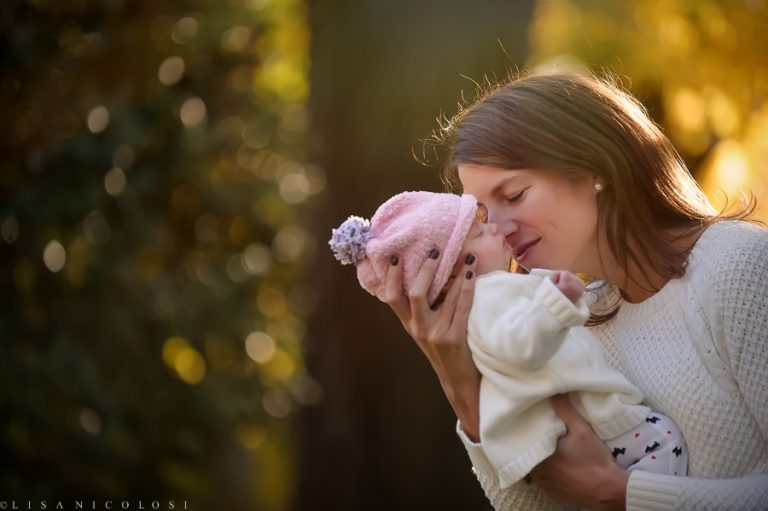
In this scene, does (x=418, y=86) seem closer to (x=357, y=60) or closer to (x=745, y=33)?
(x=357, y=60)

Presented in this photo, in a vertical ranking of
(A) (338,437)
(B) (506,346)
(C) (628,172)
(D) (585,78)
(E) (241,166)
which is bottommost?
(A) (338,437)

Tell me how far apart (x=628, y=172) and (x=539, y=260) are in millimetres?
363

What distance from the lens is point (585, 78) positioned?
112 inches

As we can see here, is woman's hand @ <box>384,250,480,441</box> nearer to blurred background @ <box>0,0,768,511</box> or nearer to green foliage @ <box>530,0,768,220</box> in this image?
blurred background @ <box>0,0,768,511</box>

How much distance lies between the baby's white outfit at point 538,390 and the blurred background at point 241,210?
2.52m

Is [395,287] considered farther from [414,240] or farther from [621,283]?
[621,283]

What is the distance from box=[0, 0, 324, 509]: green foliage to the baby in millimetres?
3027

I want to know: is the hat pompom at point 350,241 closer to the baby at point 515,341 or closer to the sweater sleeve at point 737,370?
the baby at point 515,341

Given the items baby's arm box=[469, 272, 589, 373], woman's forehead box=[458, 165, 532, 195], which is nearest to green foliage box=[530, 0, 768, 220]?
woman's forehead box=[458, 165, 532, 195]

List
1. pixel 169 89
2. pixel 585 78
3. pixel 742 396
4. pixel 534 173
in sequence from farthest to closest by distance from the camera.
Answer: pixel 169 89
pixel 585 78
pixel 534 173
pixel 742 396

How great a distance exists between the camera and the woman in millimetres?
2404

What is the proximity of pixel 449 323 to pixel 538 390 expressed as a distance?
0.31 metres

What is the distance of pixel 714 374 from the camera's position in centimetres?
247

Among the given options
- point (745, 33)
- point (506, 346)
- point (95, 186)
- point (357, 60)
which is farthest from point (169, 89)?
point (506, 346)
